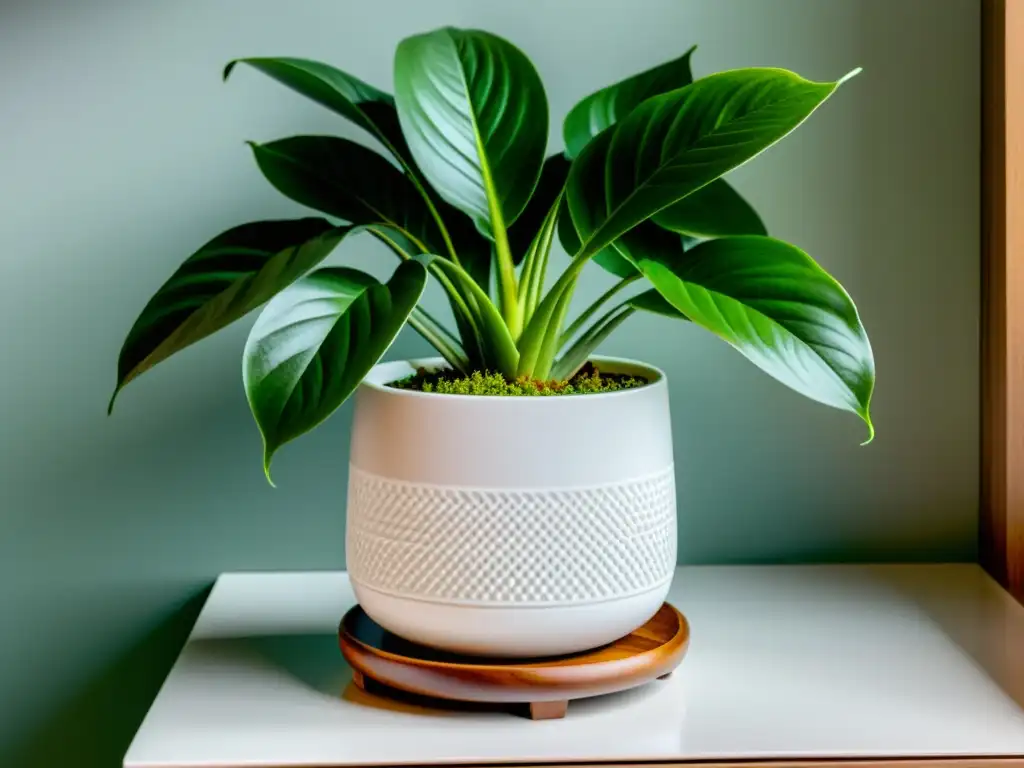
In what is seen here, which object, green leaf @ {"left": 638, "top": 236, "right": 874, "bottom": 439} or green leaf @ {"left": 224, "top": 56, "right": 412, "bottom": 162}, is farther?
green leaf @ {"left": 224, "top": 56, "right": 412, "bottom": 162}

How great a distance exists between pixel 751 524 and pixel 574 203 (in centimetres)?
48

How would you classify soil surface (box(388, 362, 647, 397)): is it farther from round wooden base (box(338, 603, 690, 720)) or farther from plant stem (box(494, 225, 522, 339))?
round wooden base (box(338, 603, 690, 720))

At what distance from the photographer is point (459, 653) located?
2.64ft

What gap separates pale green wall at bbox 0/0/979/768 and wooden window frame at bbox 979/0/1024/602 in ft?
0.07

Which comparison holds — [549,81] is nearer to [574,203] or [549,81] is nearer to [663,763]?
[574,203]

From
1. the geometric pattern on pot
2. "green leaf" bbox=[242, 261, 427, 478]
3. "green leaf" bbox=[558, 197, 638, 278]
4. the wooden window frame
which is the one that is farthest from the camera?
the wooden window frame

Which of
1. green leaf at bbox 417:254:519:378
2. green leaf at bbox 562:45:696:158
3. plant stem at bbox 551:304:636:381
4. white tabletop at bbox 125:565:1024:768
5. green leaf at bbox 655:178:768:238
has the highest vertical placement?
green leaf at bbox 562:45:696:158

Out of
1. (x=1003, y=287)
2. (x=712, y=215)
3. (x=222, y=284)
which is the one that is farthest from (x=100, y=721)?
(x=1003, y=287)

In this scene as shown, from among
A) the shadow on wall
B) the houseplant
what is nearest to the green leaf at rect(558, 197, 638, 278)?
the houseplant

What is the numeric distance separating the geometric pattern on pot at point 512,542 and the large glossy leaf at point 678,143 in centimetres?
18

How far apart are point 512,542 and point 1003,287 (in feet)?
1.89

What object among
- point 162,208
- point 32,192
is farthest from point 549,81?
point 32,192

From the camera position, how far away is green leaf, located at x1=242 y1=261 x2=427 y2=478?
2.19ft

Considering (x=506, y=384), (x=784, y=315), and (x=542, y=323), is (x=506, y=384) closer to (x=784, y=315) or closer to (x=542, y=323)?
(x=542, y=323)
